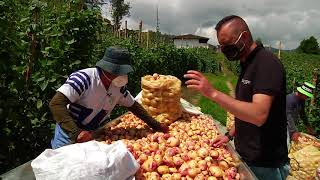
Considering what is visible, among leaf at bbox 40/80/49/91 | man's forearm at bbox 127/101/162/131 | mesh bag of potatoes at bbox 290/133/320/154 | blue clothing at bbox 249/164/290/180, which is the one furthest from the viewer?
mesh bag of potatoes at bbox 290/133/320/154

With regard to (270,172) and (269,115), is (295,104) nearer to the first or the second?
(270,172)

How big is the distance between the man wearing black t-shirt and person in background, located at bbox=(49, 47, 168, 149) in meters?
1.06

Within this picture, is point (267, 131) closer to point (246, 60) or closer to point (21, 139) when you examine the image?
point (246, 60)

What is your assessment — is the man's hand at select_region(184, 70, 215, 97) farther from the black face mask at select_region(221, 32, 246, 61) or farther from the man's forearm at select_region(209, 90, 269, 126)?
the black face mask at select_region(221, 32, 246, 61)

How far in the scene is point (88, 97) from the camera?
14.7 feet

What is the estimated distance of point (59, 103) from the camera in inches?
163

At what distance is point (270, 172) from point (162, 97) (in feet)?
9.17

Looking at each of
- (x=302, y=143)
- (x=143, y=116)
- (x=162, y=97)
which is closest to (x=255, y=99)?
(x=143, y=116)

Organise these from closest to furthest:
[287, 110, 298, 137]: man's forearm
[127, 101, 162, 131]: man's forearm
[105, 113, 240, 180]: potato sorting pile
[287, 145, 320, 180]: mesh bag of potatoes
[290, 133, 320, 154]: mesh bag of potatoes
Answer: [105, 113, 240, 180]: potato sorting pile → [127, 101, 162, 131]: man's forearm → [287, 145, 320, 180]: mesh bag of potatoes → [287, 110, 298, 137]: man's forearm → [290, 133, 320, 154]: mesh bag of potatoes

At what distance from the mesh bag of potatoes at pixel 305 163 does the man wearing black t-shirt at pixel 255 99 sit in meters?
3.85

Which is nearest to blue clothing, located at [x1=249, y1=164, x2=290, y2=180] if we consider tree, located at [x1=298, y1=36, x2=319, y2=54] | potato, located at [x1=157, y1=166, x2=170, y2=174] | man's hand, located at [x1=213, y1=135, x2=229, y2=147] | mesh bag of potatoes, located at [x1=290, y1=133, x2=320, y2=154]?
man's hand, located at [x1=213, y1=135, x2=229, y2=147]

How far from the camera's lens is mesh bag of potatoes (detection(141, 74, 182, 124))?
6.38 metres

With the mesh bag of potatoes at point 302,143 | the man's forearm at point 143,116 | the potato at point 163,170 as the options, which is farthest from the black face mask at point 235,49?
the mesh bag of potatoes at point 302,143

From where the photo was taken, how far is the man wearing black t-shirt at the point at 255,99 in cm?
339
